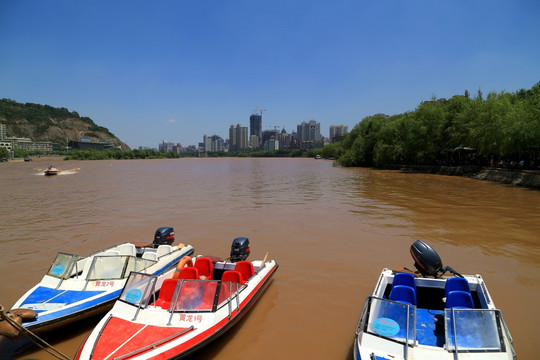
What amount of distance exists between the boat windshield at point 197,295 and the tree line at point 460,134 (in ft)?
115

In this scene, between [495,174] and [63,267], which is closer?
[63,267]

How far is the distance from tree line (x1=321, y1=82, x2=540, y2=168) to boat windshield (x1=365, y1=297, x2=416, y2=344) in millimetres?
33569

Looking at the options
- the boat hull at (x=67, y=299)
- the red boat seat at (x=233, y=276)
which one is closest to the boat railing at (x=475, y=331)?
the red boat seat at (x=233, y=276)

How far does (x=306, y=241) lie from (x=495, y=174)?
35.0 meters

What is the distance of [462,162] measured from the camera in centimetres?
5091

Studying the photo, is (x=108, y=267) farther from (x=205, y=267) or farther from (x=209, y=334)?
(x=209, y=334)

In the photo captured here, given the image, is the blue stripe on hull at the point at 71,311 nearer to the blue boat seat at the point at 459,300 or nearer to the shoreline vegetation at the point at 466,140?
the blue boat seat at the point at 459,300

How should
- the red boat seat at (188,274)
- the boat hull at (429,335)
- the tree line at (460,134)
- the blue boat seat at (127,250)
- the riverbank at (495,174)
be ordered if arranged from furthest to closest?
the tree line at (460,134), the riverbank at (495,174), the blue boat seat at (127,250), the red boat seat at (188,274), the boat hull at (429,335)

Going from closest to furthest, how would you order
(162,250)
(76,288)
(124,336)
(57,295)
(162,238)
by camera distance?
(124,336) → (57,295) → (76,288) → (162,250) → (162,238)

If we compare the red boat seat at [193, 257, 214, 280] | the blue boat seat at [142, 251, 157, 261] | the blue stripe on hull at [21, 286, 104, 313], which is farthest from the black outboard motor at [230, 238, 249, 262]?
the blue stripe on hull at [21, 286, 104, 313]

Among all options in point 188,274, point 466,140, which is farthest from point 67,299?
point 466,140

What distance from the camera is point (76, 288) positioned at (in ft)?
23.9

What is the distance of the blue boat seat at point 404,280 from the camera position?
6634mm

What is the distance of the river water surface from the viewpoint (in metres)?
6.81
